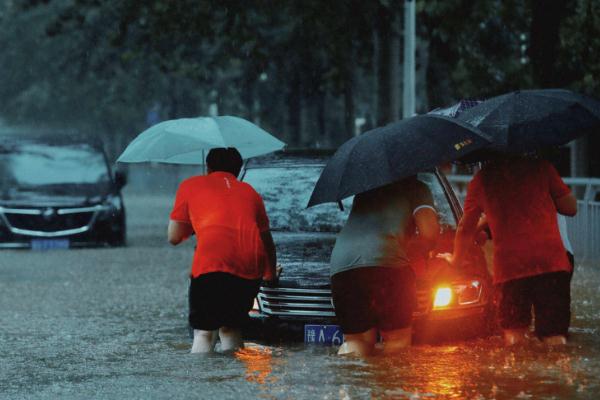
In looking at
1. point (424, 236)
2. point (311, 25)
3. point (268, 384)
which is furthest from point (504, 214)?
point (311, 25)

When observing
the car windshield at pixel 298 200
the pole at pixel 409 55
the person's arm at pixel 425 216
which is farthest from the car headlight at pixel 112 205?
the person's arm at pixel 425 216

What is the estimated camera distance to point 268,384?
7934mm

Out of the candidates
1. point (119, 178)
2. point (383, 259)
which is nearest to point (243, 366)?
point (383, 259)

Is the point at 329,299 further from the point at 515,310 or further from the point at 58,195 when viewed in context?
the point at 58,195

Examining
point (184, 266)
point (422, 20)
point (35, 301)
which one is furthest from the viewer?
point (422, 20)

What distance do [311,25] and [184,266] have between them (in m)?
7.05

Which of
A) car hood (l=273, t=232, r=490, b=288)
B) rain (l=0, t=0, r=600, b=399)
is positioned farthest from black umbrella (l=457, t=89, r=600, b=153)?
car hood (l=273, t=232, r=490, b=288)

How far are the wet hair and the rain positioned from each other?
32 cm

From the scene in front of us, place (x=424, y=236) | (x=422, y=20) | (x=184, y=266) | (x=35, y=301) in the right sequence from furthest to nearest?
(x=422, y=20) → (x=184, y=266) → (x=35, y=301) → (x=424, y=236)

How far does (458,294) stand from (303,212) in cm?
199

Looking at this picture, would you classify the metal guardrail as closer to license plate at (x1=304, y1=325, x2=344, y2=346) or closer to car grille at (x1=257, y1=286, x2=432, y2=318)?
car grille at (x1=257, y1=286, x2=432, y2=318)

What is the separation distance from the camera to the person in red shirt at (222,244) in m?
8.44

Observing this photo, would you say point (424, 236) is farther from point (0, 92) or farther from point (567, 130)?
point (0, 92)

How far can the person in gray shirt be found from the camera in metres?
7.85
